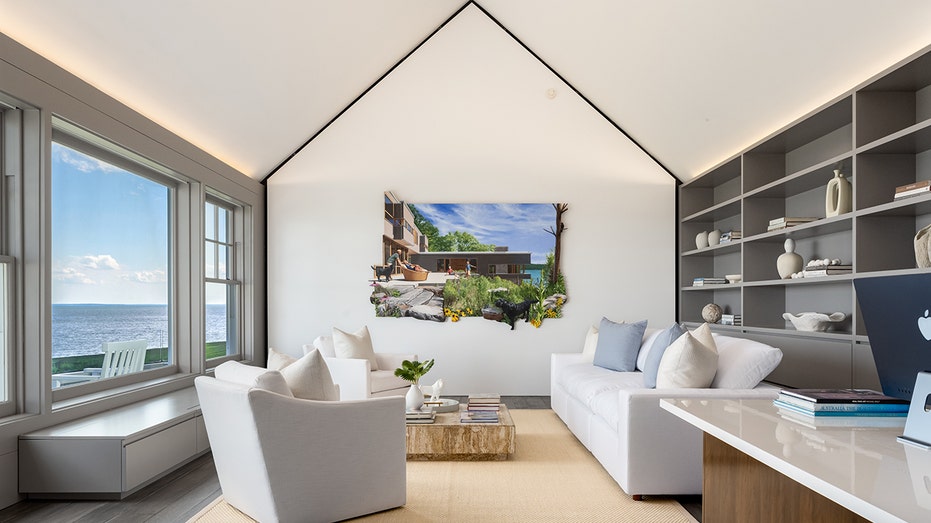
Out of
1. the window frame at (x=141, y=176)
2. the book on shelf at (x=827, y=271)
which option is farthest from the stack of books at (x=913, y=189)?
the window frame at (x=141, y=176)

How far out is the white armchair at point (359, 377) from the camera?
17.6 feet

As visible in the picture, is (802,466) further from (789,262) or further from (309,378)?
(789,262)

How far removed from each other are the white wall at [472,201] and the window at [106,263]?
1.87 metres

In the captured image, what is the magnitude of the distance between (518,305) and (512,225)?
882 millimetres

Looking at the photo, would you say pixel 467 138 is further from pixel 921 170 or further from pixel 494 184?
pixel 921 170

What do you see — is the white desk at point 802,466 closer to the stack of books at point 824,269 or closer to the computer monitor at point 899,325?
the computer monitor at point 899,325

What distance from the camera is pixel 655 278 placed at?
7227mm

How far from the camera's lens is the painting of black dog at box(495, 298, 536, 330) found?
7.16 m

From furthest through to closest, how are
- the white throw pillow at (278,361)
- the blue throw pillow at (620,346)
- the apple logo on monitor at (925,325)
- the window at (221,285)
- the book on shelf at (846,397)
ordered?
the window at (221,285) < the blue throw pillow at (620,346) < the white throw pillow at (278,361) < the book on shelf at (846,397) < the apple logo on monitor at (925,325)

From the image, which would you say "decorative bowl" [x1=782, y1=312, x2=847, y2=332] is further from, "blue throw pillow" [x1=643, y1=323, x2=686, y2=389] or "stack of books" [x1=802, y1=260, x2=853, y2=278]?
"blue throw pillow" [x1=643, y1=323, x2=686, y2=389]

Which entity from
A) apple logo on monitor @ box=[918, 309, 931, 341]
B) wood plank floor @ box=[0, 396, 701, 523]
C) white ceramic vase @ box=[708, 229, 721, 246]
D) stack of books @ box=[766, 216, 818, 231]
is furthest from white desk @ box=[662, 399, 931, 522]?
white ceramic vase @ box=[708, 229, 721, 246]

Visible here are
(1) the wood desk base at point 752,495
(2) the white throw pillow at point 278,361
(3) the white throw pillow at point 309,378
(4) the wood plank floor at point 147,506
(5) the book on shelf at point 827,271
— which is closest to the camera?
(1) the wood desk base at point 752,495

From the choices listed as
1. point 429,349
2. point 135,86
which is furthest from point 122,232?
point 429,349

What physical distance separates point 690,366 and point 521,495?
1.19 meters
